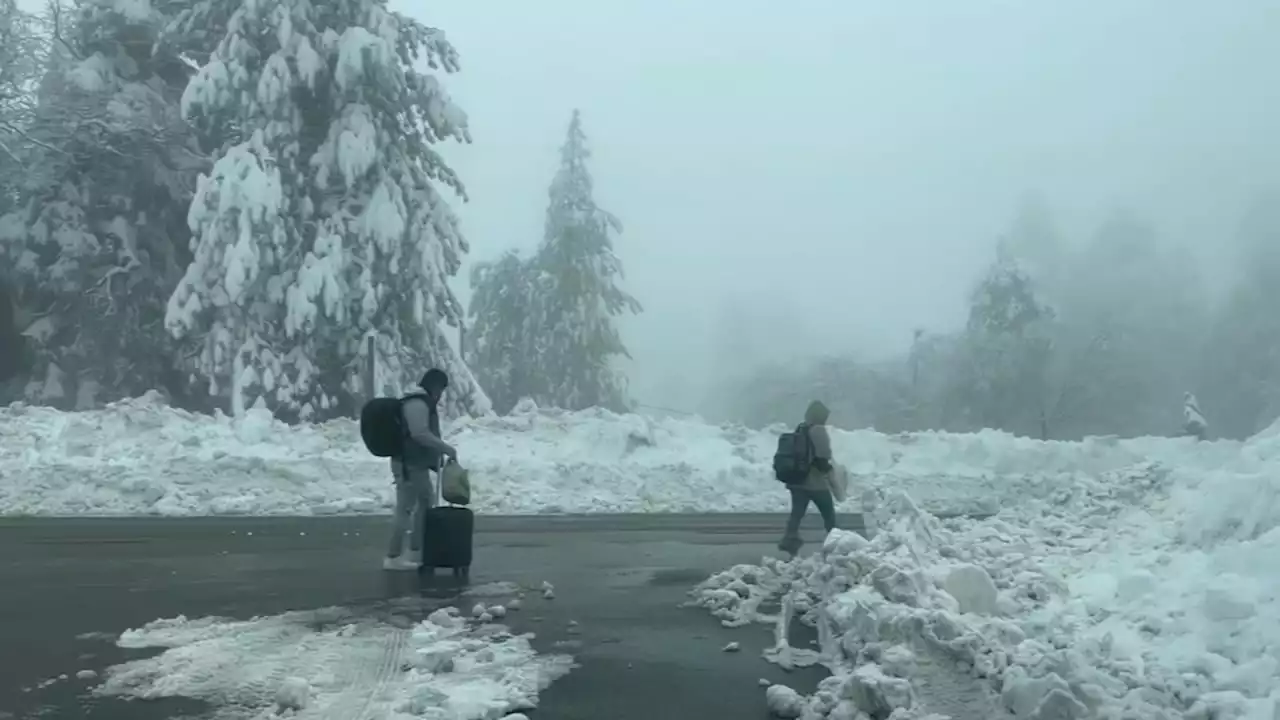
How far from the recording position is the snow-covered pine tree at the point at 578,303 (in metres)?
42.6

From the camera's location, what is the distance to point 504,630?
24.2 feet

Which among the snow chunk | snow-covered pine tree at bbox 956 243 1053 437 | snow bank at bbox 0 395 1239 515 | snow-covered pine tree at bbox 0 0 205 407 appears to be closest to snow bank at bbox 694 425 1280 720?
the snow chunk

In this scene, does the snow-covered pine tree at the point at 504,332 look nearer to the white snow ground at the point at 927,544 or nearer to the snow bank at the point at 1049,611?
the white snow ground at the point at 927,544

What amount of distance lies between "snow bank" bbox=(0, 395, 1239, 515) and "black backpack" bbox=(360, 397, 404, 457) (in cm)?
690

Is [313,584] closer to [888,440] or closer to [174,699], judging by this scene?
[174,699]

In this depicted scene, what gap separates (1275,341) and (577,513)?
3875 cm

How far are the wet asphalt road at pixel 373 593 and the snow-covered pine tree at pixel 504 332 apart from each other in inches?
1133

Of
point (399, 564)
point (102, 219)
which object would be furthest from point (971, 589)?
point (102, 219)

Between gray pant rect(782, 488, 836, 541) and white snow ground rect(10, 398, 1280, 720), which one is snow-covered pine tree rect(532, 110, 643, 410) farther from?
gray pant rect(782, 488, 836, 541)

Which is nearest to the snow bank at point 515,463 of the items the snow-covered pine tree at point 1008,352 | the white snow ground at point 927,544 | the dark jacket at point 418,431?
the white snow ground at point 927,544

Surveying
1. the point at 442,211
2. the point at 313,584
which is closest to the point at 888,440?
the point at 442,211

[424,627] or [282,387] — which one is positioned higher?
[282,387]

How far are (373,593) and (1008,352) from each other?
139 feet

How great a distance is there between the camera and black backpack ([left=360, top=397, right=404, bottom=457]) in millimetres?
9680
